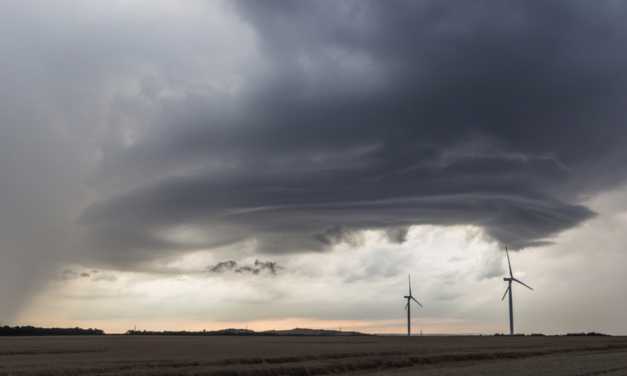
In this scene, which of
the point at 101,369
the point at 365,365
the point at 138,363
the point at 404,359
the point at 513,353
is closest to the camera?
the point at 101,369

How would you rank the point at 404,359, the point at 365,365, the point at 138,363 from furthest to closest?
1. the point at 404,359
2. the point at 365,365
3. the point at 138,363

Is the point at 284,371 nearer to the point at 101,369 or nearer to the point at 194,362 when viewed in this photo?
the point at 194,362

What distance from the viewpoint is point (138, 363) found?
6366 cm

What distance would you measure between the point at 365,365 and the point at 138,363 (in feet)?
87.8

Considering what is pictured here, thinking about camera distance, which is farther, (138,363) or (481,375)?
(138,363)

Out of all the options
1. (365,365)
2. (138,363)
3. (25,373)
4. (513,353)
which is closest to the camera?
(25,373)

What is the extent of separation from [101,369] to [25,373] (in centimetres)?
717

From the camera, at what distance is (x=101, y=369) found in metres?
56.7

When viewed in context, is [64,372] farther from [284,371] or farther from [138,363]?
[284,371]

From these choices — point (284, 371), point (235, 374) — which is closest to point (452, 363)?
point (284, 371)

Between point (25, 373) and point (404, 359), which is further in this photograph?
point (404, 359)

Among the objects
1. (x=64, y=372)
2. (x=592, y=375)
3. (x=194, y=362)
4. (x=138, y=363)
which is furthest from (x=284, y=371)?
(x=592, y=375)

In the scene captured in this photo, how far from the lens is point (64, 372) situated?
53781 millimetres

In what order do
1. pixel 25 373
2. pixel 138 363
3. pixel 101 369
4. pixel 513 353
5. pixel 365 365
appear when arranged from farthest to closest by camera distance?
pixel 513 353, pixel 365 365, pixel 138 363, pixel 101 369, pixel 25 373
